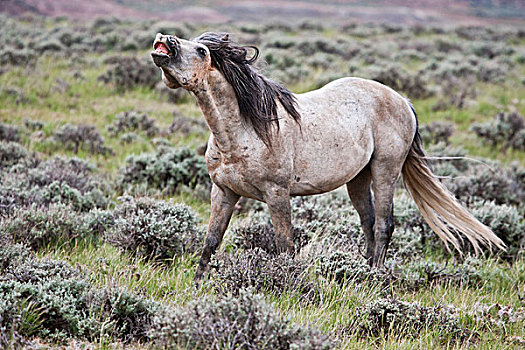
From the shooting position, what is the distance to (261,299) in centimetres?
314

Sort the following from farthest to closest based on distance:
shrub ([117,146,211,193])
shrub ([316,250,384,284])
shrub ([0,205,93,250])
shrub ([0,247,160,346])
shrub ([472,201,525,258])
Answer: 1. shrub ([117,146,211,193])
2. shrub ([472,201,525,258])
3. shrub ([0,205,93,250])
4. shrub ([316,250,384,284])
5. shrub ([0,247,160,346])

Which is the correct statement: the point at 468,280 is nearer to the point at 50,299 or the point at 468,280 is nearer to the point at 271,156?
the point at 271,156

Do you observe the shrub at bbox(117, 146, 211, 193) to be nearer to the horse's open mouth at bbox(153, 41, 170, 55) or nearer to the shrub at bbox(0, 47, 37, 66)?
the horse's open mouth at bbox(153, 41, 170, 55)

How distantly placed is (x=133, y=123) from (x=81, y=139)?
1.36m

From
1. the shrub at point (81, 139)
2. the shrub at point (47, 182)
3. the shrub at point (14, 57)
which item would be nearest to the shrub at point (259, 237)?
the shrub at point (47, 182)

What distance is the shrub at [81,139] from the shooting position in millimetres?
8359

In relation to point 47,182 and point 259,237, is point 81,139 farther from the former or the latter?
point 259,237

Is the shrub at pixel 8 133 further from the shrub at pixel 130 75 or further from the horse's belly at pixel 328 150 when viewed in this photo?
the horse's belly at pixel 328 150

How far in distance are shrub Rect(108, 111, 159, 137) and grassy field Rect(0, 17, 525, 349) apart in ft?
0.07

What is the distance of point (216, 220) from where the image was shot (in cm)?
409

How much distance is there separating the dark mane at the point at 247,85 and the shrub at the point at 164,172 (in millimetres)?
3412

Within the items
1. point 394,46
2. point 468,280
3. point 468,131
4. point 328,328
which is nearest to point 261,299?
point 328,328

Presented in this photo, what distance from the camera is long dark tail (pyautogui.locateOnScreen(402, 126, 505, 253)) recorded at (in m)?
5.03

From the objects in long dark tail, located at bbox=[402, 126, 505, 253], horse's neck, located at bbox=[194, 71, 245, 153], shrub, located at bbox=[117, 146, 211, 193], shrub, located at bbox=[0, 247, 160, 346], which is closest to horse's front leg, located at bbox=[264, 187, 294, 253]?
horse's neck, located at bbox=[194, 71, 245, 153]
